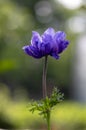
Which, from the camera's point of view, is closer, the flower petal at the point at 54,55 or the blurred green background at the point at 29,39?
the flower petal at the point at 54,55

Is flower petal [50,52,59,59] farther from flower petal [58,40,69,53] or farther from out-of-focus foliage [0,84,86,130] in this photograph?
out-of-focus foliage [0,84,86,130]

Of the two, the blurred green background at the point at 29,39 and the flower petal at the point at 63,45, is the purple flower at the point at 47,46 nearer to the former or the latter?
the flower petal at the point at 63,45

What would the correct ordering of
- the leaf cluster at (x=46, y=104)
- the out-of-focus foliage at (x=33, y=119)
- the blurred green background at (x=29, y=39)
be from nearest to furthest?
the leaf cluster at (x=46, y=104)
the out-of-focus foliage at (x=33, y=119)
the blurred green background at (x=29, y=39)

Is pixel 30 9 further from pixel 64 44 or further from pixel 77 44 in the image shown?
pixel 64 44

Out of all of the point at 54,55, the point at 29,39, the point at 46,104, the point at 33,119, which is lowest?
the point at 46,104

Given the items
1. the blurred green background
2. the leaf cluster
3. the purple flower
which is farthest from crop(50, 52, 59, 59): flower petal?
the blurred green background

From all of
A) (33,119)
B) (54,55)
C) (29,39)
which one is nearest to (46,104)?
(54,55)

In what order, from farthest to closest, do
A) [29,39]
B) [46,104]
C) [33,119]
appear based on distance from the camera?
[29,39] < [33,119] < [46,104]

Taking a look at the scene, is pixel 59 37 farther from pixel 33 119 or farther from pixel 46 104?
pixel 33 119

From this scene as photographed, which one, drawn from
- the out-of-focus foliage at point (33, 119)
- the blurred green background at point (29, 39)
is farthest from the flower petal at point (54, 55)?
the blurred green background at point (29, 39)

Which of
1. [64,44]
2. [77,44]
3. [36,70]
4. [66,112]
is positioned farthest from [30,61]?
[64,44]

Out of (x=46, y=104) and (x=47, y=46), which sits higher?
(x=47, y=46)
